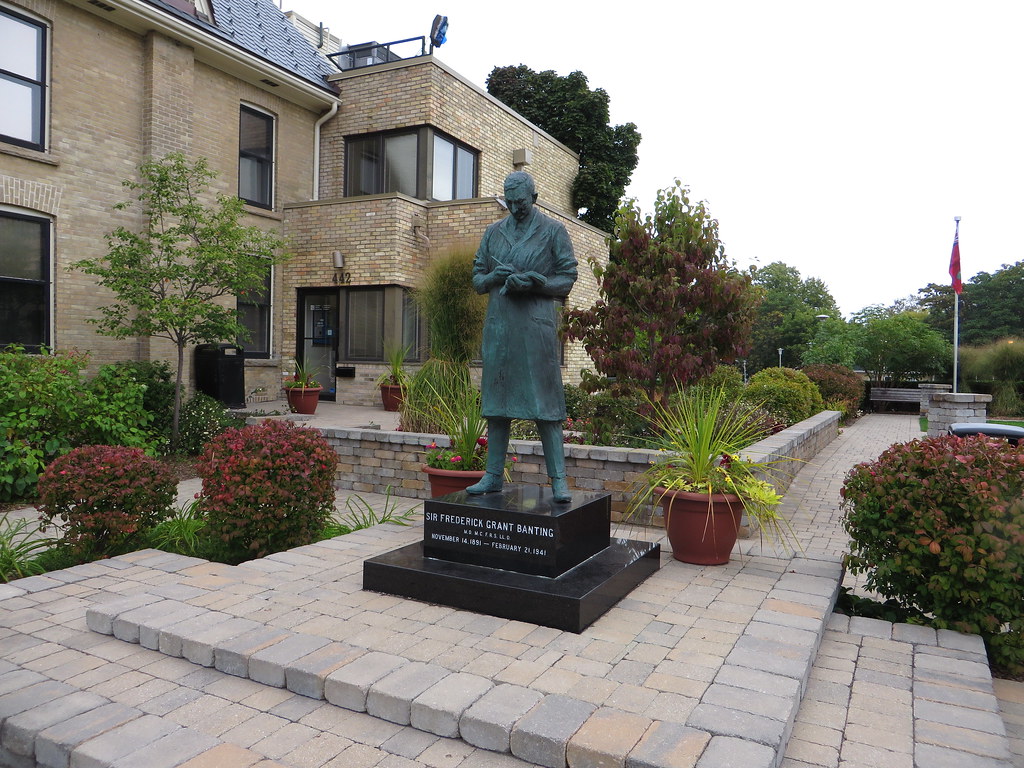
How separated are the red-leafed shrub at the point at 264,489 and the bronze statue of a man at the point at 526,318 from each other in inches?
64.5

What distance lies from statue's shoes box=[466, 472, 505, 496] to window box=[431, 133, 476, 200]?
1117cm

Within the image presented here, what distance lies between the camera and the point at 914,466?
4.09 metres

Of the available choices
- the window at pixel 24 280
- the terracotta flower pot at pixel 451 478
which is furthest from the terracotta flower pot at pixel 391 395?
the terracotta flower pot at pixel 451 478

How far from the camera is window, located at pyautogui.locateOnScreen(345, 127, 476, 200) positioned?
1473 cm

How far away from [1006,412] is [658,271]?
19563 millimetres

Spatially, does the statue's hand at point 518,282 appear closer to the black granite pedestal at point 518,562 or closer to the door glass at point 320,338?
the black granite pedestal at point 518,562

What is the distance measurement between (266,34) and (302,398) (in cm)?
857

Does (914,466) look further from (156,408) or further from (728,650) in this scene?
(156,408)

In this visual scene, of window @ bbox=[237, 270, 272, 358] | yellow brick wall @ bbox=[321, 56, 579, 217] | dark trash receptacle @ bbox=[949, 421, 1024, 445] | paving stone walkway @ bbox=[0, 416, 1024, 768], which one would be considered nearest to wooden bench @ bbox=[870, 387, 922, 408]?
yellow brick wall @ bbox=[321, 56, 579, 217]

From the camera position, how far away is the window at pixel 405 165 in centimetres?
1473

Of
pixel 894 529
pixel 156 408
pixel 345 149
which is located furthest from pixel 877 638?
pixel 345 149

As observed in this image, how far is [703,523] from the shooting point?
4.99 metres

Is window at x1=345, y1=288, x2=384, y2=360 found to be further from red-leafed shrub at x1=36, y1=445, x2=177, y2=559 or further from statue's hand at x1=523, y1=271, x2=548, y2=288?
statue's hand at x1=523, y1=271, x2=548, y2=288

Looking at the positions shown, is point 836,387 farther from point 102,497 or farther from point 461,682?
point 461,682
